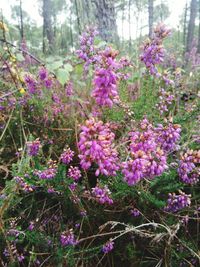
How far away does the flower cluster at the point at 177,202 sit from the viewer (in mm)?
1476

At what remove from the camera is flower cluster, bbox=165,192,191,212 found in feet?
4.84

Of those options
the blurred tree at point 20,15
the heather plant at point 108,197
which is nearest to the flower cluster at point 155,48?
the heather plant at point 108,197

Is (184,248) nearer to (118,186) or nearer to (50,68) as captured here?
(118,186)

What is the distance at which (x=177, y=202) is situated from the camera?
1.51 m

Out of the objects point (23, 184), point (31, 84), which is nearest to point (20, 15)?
point (31, 84)

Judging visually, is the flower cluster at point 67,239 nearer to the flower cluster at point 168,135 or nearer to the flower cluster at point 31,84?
the flower cluster at point 168,135

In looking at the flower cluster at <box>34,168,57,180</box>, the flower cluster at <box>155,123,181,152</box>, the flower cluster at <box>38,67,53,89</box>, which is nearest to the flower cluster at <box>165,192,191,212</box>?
the flower cluster at <box>155,123,181,152</box>

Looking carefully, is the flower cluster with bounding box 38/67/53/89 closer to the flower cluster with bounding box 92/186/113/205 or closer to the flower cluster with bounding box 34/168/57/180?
the flower cluster with bounding box 34/168/57/180

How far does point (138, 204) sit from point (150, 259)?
306 millimetres

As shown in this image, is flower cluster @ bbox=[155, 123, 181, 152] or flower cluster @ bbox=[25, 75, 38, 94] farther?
flower cluster @ bbox=[25, 75, 38, 94]

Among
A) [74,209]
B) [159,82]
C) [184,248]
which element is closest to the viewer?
[184,248]

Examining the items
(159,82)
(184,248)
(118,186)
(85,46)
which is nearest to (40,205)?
(118,186)

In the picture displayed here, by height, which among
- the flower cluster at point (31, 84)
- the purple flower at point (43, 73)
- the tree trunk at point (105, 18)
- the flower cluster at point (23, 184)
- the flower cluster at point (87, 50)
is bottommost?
the flower cluster at point (23, 184)

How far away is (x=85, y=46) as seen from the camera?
2037 millimetres
